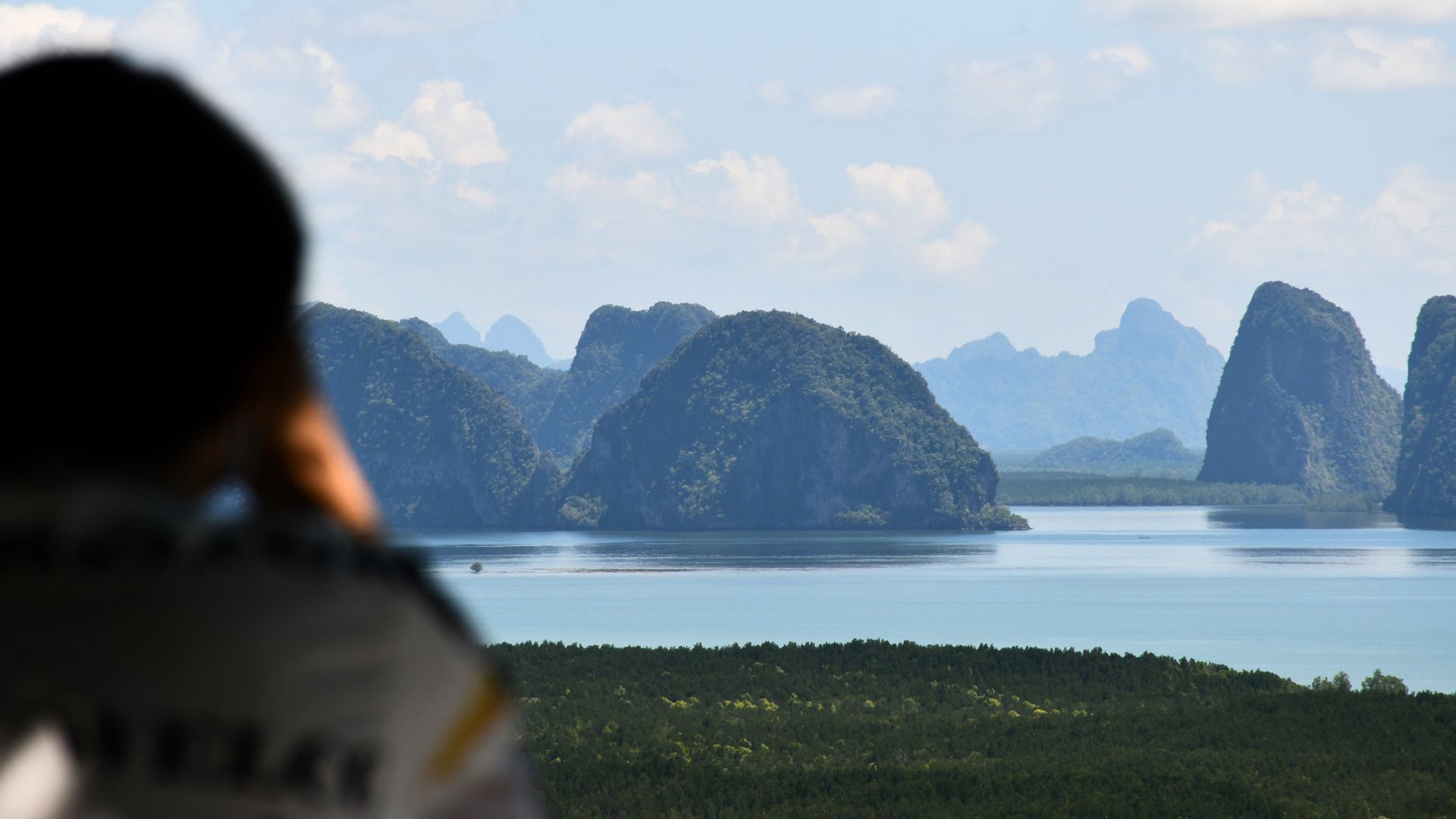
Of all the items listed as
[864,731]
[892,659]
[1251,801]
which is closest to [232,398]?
[1251,801]

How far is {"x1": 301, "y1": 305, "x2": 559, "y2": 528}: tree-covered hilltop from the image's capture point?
495ft

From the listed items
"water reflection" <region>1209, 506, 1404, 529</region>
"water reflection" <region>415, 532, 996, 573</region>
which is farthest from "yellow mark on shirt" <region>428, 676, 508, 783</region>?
"water reflection" <region>1209, 506, 1404, 529</region>

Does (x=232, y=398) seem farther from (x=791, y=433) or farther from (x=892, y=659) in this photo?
(x=791, y=433)

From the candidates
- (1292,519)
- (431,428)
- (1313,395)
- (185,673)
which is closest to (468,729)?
(185,673)

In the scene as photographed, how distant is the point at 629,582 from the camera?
83.3m

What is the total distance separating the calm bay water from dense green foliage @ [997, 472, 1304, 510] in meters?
50.2

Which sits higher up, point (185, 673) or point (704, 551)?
point (185, 673)

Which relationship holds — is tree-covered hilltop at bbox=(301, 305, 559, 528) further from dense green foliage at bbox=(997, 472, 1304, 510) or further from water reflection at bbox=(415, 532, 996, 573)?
dense green foliage at bbox=(997, 472, 1304, 510)

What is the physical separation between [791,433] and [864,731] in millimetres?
121309

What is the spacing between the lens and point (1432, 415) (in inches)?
5640

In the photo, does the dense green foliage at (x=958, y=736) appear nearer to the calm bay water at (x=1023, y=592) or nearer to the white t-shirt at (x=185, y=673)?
the white t-shirt at (x=185, y=673)

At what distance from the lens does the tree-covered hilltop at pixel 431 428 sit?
15088 centimetres

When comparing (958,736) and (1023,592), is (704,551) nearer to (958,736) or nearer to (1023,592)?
(1023,592)

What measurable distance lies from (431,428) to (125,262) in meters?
154
